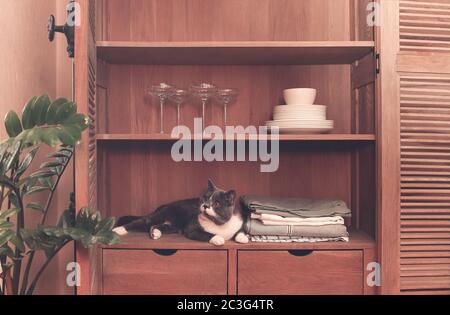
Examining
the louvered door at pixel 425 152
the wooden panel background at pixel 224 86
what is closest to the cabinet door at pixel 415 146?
the louvered door at pixel 425 152

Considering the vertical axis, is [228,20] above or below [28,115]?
above

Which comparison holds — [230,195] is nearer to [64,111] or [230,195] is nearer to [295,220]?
[295,220]

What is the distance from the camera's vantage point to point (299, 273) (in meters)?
1.91

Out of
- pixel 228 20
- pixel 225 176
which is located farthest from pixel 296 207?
pixel 228 20

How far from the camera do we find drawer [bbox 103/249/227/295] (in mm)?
1898

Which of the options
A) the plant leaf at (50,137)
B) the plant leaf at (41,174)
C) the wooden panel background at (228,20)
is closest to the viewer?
the plant leaf at (50,137)

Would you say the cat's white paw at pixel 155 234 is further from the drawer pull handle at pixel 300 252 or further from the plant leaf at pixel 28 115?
the plant leaf at pixel 28 115

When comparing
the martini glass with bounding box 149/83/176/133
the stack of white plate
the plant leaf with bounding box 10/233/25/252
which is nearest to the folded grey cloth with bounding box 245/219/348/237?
the stack of white plate

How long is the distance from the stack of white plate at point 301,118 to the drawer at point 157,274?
0.60 metres

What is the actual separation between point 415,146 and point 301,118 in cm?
43

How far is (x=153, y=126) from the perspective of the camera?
2.30 meters

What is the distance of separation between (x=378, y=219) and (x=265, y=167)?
59cm

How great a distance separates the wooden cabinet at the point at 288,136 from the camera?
6.22 ft

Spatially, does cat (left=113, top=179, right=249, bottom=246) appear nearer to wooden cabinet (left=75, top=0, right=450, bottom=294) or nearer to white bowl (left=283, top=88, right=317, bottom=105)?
wooden cabinet (left=75, top=0, right=450, bottom=294)
